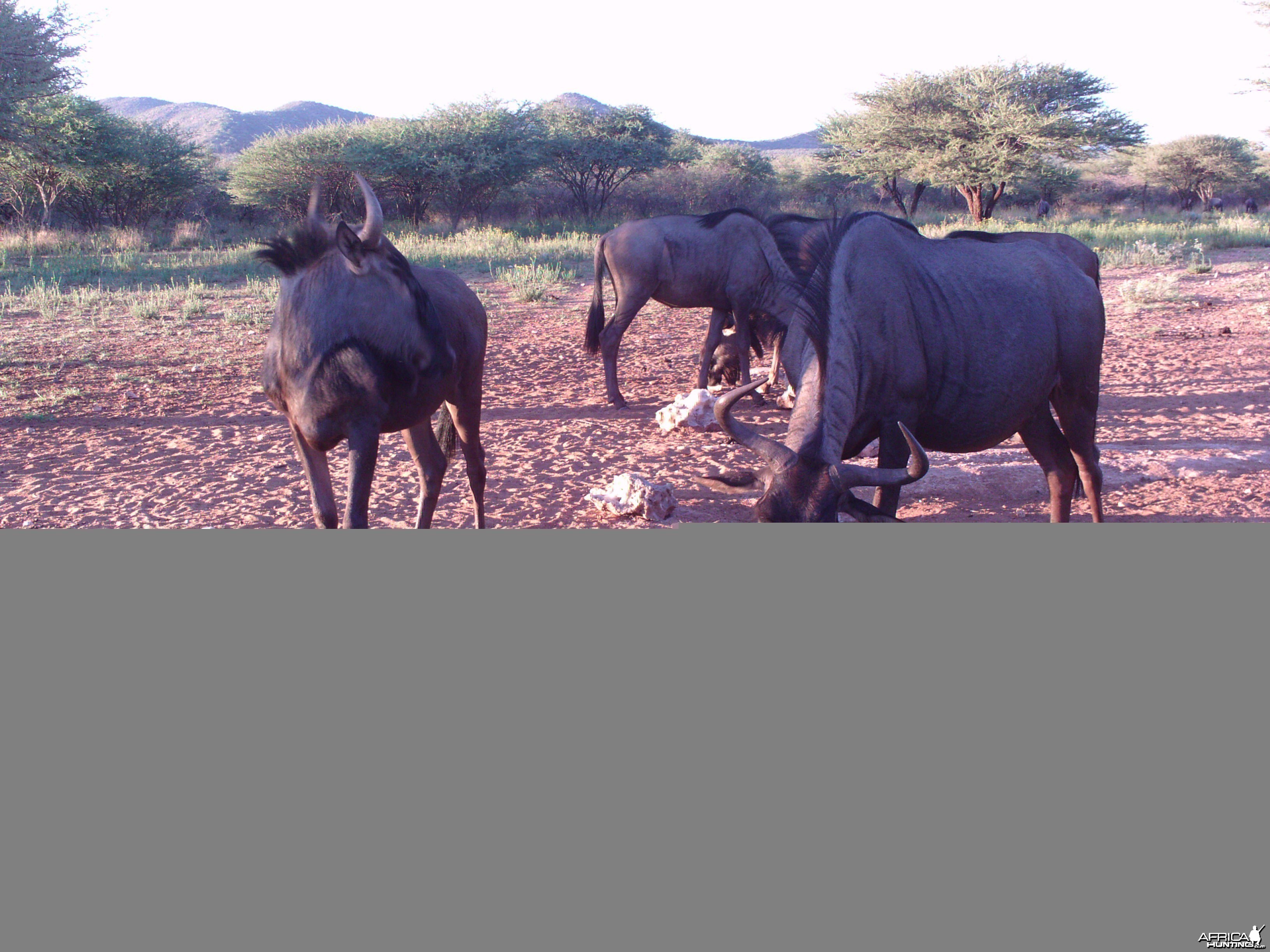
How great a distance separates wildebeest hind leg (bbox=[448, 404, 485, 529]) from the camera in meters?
4.77

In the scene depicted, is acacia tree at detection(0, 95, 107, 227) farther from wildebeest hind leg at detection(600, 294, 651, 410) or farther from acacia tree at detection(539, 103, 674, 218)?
wildebeest hind leg at detection(600, 294, 651, 410)

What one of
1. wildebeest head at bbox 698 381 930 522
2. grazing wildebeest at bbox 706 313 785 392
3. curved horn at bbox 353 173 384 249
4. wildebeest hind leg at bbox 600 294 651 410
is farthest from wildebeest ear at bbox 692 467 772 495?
grazing wildebeest at bbox 706 313 785 392

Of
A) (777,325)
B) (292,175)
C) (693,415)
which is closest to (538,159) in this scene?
(292,175)

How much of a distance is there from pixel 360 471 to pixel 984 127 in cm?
3138

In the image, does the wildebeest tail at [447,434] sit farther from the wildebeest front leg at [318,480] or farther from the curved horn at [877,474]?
the curved horn at [877,474]

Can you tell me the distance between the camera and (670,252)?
956 centimetres

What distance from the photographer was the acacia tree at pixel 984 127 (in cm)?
2812

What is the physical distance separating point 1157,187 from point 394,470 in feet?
171

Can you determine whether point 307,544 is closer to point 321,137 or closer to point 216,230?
point 216,230

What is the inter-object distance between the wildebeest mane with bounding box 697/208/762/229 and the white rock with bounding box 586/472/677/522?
510cm

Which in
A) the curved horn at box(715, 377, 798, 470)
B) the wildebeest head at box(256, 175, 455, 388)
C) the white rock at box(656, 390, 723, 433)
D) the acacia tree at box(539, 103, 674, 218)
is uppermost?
the acacia tree at box(539, 103, 674, 218)

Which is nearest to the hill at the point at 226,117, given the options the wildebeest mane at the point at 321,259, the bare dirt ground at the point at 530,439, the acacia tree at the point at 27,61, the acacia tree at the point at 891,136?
the acacia tree at the point at 891,136

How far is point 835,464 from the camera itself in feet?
9.86

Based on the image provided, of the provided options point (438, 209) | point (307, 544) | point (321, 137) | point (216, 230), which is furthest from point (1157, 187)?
point (307, 544)
